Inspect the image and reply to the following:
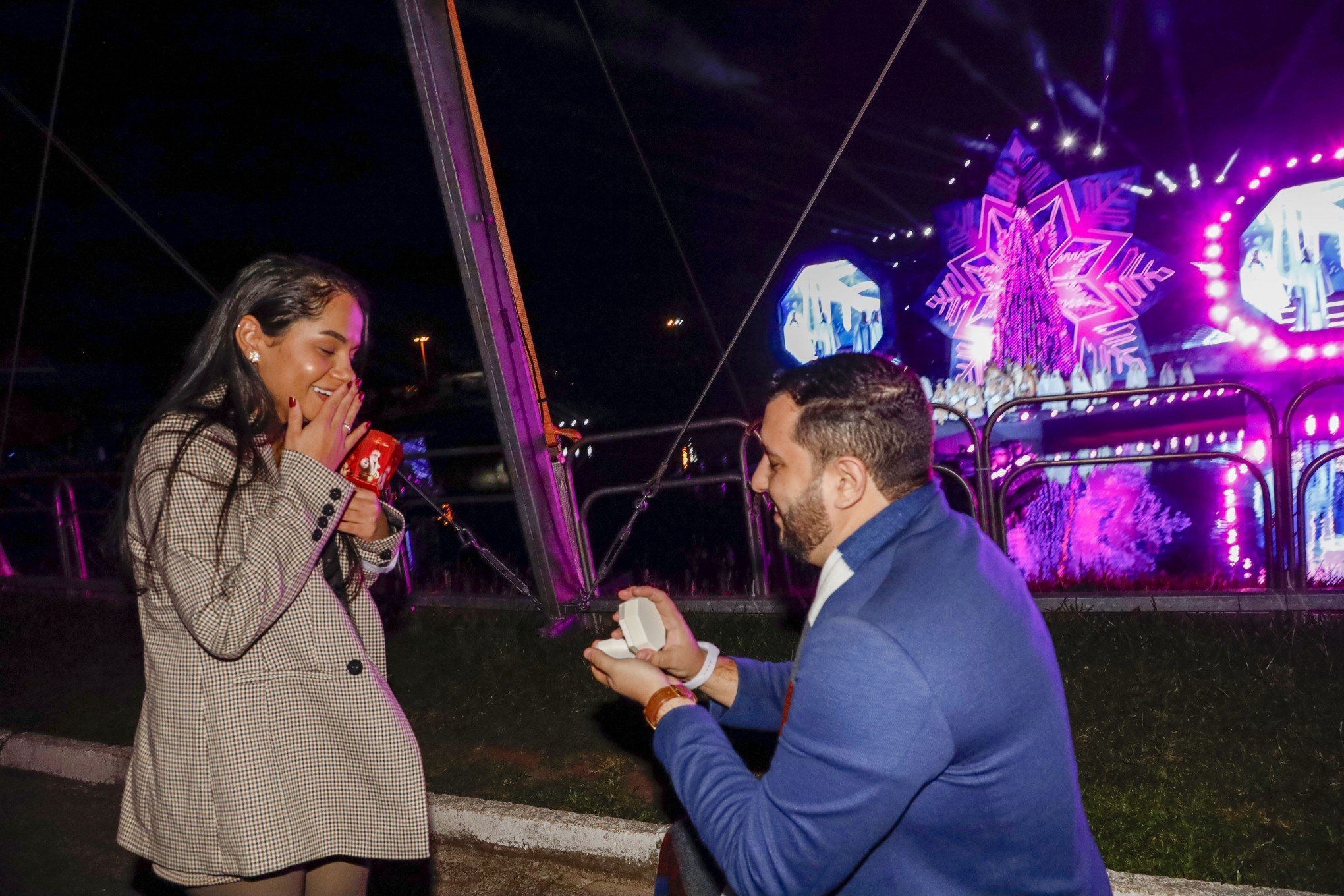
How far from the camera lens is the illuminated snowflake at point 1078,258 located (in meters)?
16.0

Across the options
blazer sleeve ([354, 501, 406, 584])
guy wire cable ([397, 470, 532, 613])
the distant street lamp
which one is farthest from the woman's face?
the distant street lamp

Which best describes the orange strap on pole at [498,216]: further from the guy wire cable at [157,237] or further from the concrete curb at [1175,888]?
the concrete curb at [1175,888]

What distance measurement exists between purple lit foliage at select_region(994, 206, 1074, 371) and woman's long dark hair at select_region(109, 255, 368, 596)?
1625cm

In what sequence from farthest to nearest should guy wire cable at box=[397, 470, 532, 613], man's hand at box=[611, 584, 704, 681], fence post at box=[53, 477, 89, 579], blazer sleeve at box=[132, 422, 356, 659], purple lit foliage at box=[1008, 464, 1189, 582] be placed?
1. fence post at box=[53, 477, 89, 579]
2. purple lit foliage at box=[1008, 464, 1189, 582]
3. guy wire cable at box=[397, 470, 532, 613]
4. man's hand at box=[611, 584, 704, 681]
5. blazer sleeve at box=[132, 422, 356, 659]

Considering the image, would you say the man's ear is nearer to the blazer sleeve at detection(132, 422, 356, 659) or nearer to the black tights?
the blazer sleeve at detection(132, 422, 356, 659)

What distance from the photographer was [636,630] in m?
2.19

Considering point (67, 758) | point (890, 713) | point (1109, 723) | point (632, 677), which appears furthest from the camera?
point (67, 758)

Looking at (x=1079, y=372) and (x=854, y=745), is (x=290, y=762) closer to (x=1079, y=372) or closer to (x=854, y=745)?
(x=854, y=745)

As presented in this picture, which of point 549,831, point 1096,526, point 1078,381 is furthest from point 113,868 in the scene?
point 1078,381

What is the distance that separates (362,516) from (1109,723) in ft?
12.3

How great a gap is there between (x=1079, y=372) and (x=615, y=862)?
1527 centimetres

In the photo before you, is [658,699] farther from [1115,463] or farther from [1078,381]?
[1078,381]

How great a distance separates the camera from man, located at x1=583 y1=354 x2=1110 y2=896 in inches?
58.8

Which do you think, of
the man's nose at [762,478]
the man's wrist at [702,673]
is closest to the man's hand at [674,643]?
the man's wrist at [702,673]
